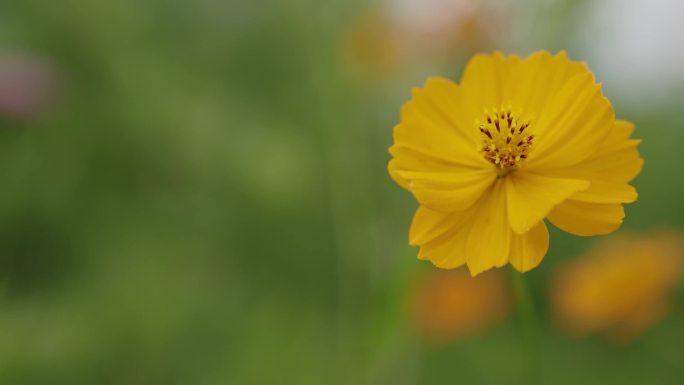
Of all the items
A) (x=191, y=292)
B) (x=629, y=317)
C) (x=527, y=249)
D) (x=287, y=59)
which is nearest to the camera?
(x=527, y=249)

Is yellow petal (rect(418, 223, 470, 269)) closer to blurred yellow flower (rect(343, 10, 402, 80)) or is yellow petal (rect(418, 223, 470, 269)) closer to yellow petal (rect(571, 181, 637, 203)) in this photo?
yellow petal (rect(571, 181, 637, 203))

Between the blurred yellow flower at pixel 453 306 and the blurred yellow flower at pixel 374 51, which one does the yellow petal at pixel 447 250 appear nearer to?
the blurred yellow flower at pixel 453 306

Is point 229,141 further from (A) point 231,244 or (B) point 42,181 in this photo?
(B) point 42,181

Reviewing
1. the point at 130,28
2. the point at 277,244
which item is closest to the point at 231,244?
the point at 277,244

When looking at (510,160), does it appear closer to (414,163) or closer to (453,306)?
(414,163)

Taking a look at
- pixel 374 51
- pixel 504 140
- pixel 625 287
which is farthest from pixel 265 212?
pixel 504 140
